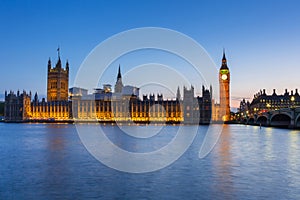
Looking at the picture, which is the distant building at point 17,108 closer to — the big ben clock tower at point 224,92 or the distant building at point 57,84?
the distant building at point 57,84

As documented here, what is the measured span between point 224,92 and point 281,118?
70283 millimetres

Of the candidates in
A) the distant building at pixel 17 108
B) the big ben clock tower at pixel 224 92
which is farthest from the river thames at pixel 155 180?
the distant building at pixel 17 108

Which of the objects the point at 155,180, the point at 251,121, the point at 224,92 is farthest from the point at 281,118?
the point at 155,180

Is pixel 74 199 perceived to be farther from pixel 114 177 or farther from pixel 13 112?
pixel 13 112

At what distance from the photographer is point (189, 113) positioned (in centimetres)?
13000

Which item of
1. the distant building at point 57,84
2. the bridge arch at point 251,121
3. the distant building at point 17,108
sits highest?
the distant building at point 57,84

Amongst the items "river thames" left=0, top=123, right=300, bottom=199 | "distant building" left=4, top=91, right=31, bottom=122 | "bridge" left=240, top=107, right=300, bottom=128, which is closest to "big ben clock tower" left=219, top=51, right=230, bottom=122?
"bridge" left=240, top=107, right=300, bottom=128

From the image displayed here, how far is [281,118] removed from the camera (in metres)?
84.5

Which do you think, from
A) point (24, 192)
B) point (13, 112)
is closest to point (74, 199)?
point (24, 192)

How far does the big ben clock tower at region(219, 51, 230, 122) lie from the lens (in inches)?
5812

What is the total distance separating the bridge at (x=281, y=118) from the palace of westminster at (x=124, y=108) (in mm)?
24475

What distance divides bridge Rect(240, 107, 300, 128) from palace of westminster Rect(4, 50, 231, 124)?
964 inches

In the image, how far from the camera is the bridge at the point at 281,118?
204 ft

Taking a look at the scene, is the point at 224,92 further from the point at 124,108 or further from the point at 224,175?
the point at 224,175
